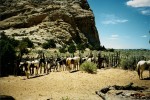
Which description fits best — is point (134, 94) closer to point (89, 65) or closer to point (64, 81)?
point (64, 81)

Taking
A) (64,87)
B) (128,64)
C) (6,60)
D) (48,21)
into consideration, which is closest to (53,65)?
(6,60)

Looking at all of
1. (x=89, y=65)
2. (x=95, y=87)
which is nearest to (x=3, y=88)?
(x=95, y=87)

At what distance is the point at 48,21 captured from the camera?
275 ft

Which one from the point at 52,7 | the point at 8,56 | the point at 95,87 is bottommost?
the point at 95,87

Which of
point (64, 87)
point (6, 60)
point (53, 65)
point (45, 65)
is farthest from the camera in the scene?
point (53, 65)

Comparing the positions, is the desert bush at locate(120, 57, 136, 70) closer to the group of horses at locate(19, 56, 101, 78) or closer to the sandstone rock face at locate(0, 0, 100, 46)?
the group of horses at locate(19, 56, 101, 78)

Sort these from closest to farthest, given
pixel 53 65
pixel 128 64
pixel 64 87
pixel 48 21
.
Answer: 1. pixel 64 87
2. pixel 128 64
3. pixel 53 65
4. pixel 48 21

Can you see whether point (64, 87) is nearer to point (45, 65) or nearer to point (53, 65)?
point (45, 65)

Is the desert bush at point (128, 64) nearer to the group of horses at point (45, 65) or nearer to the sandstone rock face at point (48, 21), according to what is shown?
the group of horses at point (45, 65)

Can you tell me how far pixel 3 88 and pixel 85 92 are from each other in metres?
5.19

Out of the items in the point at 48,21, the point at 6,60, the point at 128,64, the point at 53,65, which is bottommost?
the point at 53,65

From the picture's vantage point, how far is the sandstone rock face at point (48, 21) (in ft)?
253

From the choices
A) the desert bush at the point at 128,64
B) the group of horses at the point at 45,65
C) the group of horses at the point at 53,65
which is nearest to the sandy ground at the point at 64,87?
the group of horses at the point at 53,65

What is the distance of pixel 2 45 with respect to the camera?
2330 cm
